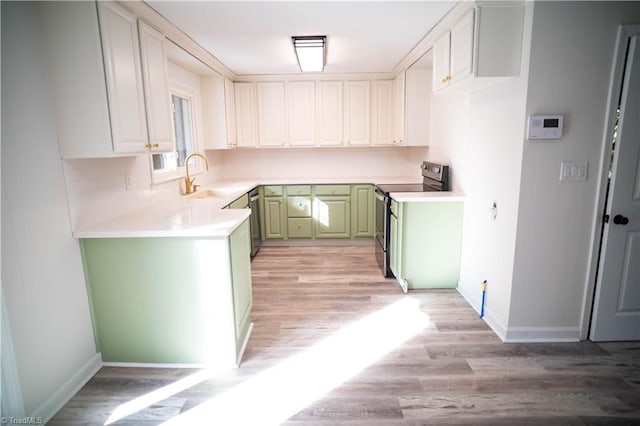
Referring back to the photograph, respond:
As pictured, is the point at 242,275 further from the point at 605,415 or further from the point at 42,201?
the point at 605,415

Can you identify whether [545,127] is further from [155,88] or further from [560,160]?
[155,88]

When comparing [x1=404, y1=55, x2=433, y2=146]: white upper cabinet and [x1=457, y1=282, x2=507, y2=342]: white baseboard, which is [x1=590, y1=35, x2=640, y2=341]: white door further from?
[x1=404, y1=55, x2=433, y2=146]: white upper cabinet

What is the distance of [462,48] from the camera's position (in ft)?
7.80

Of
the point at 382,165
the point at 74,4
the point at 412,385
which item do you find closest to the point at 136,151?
the point at 74,4

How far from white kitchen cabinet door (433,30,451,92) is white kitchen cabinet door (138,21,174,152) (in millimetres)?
2136

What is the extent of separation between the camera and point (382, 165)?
5.29m

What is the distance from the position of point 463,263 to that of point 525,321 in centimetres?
86

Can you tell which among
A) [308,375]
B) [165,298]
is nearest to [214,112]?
[165,298]

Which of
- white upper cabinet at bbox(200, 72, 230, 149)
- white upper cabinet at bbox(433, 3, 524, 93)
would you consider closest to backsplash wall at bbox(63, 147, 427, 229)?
white upper cabinet at bbox(200, 72, 230, 149)

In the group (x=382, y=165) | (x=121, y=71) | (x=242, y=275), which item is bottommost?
(x=242, y=275)

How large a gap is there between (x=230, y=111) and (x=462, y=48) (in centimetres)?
309

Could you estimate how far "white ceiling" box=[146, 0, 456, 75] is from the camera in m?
2.41

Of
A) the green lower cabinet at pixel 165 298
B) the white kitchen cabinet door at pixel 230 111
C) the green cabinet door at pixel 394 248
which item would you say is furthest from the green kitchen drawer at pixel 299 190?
the green lower cabinet at pixel 165 298

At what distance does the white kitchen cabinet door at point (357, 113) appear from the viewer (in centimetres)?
476
